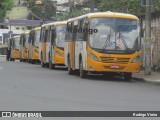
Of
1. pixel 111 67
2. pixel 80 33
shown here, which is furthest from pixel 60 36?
pixel 111 67

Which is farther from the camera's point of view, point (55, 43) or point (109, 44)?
point (55, 43)

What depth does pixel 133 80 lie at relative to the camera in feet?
90.5

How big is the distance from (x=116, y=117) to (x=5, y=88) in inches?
310

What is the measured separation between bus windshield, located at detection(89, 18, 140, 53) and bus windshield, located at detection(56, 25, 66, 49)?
10642 mm

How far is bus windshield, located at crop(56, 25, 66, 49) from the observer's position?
37.2 m

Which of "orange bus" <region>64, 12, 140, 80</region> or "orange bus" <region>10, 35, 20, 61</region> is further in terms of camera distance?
"orange bus" <region>10, 35, 20, 61</region>

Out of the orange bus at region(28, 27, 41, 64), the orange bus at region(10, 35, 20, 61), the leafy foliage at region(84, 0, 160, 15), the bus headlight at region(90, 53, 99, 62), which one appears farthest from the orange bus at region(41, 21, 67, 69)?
the orange bus at region(10, 35, 20, 61)

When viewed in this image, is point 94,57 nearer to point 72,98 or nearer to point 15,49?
point 72,98

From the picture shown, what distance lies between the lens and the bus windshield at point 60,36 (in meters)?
37.2

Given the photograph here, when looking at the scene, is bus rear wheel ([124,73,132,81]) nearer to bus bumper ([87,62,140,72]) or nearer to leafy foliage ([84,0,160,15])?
bus bumper ([87,62,140,72])

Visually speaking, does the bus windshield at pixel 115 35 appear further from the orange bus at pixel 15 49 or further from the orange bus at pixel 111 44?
the orange bus at pixel 15 49

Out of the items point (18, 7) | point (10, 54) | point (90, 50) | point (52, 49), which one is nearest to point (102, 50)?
point (90, 50)

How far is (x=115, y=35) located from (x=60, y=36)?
11355mm

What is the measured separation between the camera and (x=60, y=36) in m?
37.4
